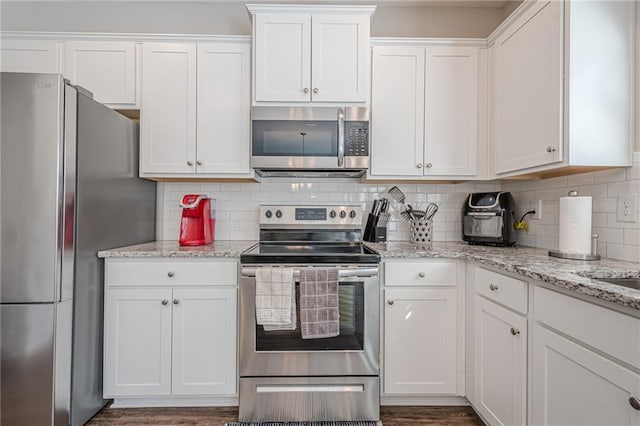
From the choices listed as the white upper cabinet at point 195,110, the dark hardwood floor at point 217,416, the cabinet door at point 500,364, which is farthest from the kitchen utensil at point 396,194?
the dark hardwood floor at point 217,416

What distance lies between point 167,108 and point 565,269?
2326 mm

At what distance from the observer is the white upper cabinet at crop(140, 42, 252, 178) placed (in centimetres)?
216

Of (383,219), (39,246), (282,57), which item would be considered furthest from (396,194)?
(39,246)

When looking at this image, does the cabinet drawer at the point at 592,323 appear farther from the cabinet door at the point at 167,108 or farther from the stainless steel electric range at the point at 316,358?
the cabinet door at the point at 167,108

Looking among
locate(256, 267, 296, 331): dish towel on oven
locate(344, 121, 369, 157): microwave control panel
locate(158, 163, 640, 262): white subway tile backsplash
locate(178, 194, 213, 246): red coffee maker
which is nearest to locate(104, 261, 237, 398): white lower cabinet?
locate(256, 267, 296, 331): dish towel on oven

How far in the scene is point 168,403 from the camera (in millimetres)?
1941

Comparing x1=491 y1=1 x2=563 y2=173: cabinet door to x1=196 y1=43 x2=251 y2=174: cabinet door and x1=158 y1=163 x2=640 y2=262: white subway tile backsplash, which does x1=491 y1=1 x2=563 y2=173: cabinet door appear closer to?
x1=158 y1=163 x2=640 y2=262: white subway tile backsplash

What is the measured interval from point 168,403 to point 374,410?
1.19 metres

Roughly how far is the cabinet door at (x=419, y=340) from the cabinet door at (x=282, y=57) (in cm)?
137

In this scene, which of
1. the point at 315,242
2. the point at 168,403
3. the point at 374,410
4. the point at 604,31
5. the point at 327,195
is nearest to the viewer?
the point at 604,31

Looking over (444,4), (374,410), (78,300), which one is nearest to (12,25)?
(78,300)

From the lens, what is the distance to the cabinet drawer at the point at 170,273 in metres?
1.84

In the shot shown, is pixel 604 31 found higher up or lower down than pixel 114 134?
higher up

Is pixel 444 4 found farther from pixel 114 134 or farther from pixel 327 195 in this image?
pixel 114 134
